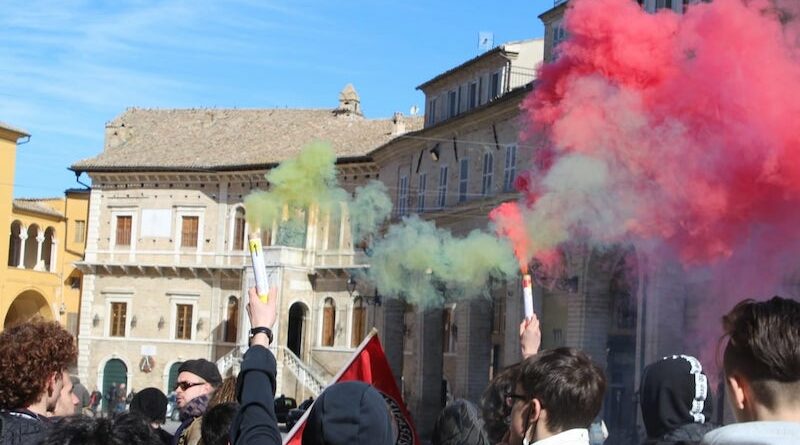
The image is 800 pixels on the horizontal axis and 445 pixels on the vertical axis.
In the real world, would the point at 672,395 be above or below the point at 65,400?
above

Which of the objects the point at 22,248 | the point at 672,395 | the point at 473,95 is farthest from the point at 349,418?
the point at 22,248

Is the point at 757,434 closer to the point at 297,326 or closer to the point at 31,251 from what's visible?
the point at 297,326

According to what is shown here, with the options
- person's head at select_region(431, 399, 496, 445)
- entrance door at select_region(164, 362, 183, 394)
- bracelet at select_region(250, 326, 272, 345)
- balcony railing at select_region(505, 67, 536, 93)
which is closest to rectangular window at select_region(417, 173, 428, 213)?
balcony railing at select_region(505, 67, 536, 93)

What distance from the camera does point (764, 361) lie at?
3.68m

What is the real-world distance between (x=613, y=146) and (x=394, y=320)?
29.2 m

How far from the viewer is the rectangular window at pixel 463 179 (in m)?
46.6

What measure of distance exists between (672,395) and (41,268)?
67.3 meters

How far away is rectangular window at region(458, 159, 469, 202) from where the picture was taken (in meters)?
46.6

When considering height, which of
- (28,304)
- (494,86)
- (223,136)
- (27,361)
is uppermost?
(494,86)

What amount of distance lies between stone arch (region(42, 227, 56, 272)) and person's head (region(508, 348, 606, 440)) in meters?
67.7

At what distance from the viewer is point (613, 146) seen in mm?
25672

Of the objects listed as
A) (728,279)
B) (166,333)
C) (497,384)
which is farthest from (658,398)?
(166,333)

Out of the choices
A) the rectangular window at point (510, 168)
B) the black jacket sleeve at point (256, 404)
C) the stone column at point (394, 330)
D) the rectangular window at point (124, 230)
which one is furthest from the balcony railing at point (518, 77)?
the black jacket sleeve at point (256, 404)

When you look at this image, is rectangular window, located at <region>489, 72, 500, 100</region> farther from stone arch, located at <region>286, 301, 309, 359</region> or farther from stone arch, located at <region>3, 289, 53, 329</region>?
stone arch, located at <region>3, 289, 53, 329</region>
